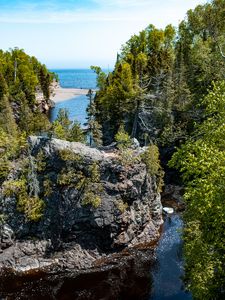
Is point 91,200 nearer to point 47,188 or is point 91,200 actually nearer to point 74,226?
point 74,226

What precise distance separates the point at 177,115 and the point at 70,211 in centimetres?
3127

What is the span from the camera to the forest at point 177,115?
19.6 metres

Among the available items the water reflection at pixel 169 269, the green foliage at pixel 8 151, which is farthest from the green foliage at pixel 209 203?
→ the green foliage at pixel 8 151

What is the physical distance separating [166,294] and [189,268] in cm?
1131

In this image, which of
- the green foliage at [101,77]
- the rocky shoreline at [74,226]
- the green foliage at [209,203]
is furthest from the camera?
the green foliage at [101,77]

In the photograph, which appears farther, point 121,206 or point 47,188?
point 47,188

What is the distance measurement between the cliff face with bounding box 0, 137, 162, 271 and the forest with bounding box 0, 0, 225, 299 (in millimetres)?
→ 3374

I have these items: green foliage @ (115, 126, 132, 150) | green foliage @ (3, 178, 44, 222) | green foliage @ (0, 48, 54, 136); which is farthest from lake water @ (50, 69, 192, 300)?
green foliage @ (0, 48, 54, 136)

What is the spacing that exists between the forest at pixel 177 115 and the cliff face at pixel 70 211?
3374 mm

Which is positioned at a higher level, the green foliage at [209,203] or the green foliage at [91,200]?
the green foliage at [209,203]

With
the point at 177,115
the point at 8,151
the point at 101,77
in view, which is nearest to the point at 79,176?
the point at 8,151

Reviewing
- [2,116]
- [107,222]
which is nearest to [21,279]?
[107,222]

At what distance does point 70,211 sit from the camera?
124 feet

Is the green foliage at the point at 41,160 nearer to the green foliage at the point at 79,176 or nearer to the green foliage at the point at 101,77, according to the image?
the green foliage at the point at 79,176
